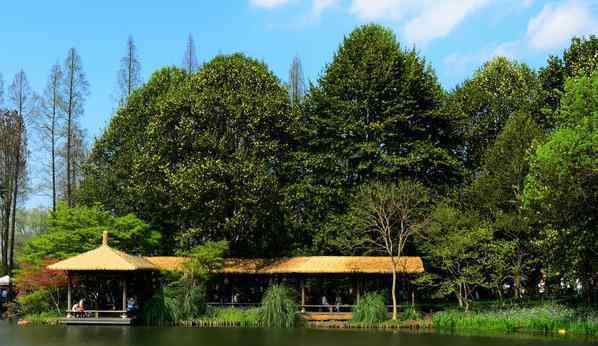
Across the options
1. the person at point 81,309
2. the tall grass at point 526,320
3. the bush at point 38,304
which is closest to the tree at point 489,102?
the tall grass at point 526,320

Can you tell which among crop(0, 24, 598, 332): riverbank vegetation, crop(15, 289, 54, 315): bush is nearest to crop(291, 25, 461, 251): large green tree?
crop(0, 24, 598, 332): riverbank vegetation

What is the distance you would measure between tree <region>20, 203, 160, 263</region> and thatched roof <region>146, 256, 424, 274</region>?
7.05 ft

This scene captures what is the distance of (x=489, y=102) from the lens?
40219 mm

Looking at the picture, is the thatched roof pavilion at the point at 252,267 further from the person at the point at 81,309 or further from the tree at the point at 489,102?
the tree at the point at 489,102

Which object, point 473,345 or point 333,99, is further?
point 333,99

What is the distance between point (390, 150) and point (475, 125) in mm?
7508

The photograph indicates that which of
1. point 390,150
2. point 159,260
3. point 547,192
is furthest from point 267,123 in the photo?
point 547,192

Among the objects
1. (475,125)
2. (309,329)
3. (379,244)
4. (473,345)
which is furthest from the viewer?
(475,125)

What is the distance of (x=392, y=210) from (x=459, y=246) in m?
3.61

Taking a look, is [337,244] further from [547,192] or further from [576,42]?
[576,42]

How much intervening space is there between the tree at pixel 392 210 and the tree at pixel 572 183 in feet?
21.1

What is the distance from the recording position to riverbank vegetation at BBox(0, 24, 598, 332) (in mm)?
31094

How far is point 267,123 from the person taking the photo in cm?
3519

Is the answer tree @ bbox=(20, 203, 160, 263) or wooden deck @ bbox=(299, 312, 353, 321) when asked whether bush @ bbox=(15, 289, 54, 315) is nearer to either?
tree @ bbox=(20, 203, 160, 263)
